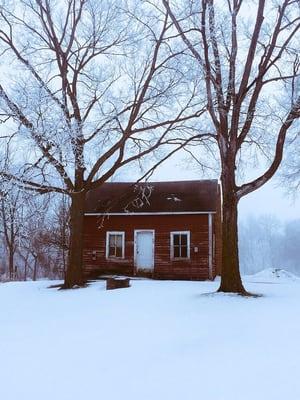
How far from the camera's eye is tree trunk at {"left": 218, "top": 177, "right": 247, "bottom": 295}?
44.0 feet

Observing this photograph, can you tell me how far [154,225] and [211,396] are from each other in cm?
1879

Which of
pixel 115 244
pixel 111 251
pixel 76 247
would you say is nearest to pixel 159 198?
pixel 115 244

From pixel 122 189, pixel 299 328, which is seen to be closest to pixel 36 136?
pixel 299 328

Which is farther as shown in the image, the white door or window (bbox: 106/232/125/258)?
window (bbox: 106/232/125/258)

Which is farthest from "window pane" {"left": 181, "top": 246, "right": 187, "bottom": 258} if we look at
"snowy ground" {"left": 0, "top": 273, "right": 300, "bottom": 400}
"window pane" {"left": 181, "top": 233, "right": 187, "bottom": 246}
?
"snowy ground" {"left": 0, "top": 273, "right": 300, "bottom": 400}

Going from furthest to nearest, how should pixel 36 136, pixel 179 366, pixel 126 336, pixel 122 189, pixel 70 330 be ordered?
pixel 122 189
pixel 36 136
pixel 70 330
pixel 126 336
pixel 179 366

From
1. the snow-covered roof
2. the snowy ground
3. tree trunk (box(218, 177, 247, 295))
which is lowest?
the snowy ground

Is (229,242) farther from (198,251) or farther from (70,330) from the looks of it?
(198,251)

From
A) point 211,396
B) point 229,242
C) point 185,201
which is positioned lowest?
point 211,396

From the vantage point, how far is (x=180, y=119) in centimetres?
1845

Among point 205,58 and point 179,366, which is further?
point 205,58

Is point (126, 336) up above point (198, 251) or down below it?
below

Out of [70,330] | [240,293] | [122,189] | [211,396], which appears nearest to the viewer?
[211,396]

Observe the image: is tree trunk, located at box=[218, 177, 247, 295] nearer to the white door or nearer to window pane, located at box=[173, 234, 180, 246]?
window pane, located at box=[173, 234, 180, 246]
